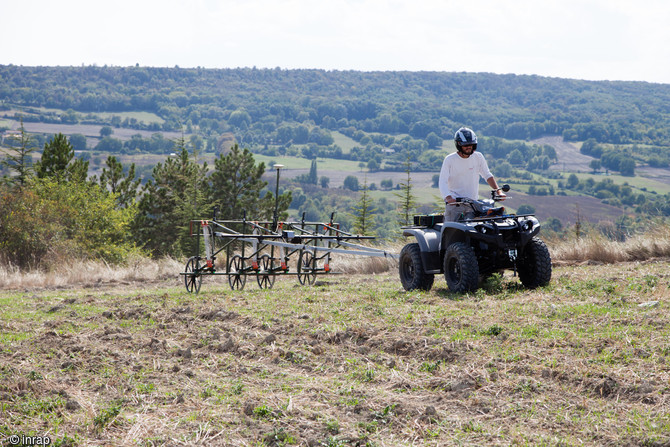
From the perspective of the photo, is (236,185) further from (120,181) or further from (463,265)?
(463,265)

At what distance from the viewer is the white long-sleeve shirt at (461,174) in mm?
10086

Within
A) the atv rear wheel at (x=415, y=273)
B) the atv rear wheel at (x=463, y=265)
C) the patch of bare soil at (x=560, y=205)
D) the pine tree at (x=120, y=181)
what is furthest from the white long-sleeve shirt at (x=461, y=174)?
the patch of bare soil at (x=560, y=205)

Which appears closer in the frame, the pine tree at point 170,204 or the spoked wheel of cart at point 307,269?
the spoked wheel of cart at point 307,269

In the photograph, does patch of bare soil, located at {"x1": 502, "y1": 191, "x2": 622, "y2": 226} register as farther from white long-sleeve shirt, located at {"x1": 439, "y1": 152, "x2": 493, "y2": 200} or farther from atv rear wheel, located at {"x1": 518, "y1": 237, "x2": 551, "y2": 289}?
atv rear wheel, located at {"x1": 518, "y1": 237, "x2": 551, "y2": 289}

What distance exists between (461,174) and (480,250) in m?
1.23

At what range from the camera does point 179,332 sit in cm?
820

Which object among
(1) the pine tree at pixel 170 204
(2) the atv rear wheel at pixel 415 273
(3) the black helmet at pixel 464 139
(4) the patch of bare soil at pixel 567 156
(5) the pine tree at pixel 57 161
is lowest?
(1) the pine tree at pixel 170 204

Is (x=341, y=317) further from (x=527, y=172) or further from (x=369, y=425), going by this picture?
(x=527, y=172)

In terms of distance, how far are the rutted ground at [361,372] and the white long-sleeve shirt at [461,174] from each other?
173 centimetres

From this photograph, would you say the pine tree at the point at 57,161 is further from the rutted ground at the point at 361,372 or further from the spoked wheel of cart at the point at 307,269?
the rutted ground at the point at 361,372

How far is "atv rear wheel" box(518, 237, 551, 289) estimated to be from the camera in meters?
9.57

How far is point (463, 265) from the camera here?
30.6 feet

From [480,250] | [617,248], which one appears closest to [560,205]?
[617,248]

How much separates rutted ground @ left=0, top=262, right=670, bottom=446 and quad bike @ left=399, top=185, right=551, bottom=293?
1.42 ft
